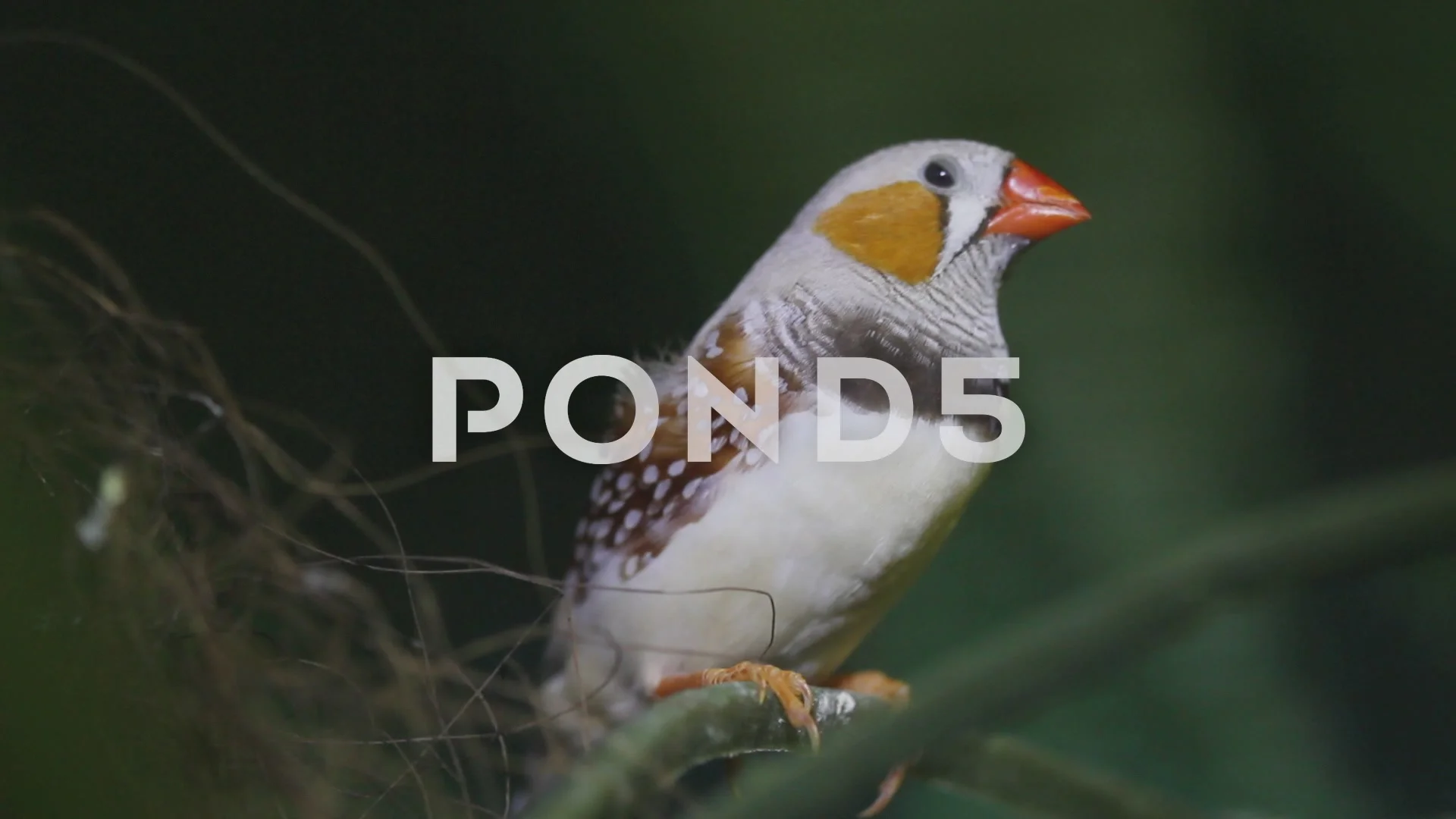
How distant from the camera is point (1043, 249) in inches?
44.4

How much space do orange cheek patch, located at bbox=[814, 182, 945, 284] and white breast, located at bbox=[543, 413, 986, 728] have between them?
134mm

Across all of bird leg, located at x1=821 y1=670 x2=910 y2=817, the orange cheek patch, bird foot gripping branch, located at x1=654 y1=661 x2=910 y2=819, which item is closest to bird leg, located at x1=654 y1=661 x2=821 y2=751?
bird foot gripping branch, located at x1=654 y1=661 x2=910 y2=819

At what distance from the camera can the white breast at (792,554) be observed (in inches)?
34.6

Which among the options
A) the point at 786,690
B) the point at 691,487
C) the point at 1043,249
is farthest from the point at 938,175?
the point at 786,690

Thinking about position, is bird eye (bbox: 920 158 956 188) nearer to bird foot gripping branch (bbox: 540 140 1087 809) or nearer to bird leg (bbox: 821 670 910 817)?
bird foot gripping branch (bbox: 540 140 1087 809)

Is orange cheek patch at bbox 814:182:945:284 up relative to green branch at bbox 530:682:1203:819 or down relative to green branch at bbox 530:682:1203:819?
up

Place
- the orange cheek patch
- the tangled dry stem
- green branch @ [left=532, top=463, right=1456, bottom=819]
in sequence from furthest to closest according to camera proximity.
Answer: the orange cheek patch, the tangled dry stem, green branch @ [left=532, top=463, right=1456, bottom=819]

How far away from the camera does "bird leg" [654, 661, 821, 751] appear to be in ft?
2.76

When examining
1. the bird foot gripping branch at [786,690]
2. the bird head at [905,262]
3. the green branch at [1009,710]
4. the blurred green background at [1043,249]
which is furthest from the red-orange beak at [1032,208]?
the bird foot gripping branch at [786,690]

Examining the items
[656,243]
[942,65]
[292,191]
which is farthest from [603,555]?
[942,65]

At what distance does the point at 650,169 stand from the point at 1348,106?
63 centimetres

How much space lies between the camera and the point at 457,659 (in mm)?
974

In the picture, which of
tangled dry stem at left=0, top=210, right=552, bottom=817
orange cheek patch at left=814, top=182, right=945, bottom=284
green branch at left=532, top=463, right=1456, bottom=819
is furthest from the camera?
orange cheek patch at left=814, top=182, right=945, bottom=284

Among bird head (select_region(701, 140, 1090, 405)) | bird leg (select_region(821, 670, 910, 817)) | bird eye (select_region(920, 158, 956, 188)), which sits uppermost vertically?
Answer: bird eye (select_region(920, 158, 956, 188))
